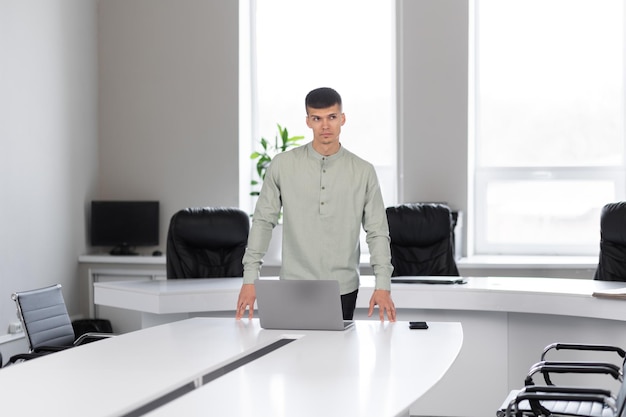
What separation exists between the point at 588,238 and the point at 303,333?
4.05 m

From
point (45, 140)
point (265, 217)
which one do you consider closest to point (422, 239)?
point (265, 217)

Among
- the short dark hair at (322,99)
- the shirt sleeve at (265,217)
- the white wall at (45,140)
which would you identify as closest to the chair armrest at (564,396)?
the shirt sleeve at (265,217)

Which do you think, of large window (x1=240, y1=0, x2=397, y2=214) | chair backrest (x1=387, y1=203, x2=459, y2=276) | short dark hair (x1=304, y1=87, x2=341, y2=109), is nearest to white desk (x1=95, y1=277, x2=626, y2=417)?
chair backrest (x1=387, y1=203, x2=459, y2=276)

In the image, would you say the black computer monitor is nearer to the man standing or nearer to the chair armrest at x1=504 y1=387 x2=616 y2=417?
the man standing

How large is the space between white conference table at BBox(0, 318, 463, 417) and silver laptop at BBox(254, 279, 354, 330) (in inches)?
1.7

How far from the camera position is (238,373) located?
8.30ft

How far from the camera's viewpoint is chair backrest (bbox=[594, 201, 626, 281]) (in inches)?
187

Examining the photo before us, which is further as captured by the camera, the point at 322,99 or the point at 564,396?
the point at 322,99

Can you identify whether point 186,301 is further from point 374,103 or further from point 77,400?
point 374,103

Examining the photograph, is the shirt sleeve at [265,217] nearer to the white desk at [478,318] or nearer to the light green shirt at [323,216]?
the light green shirt at [323,216]

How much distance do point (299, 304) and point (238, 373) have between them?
71cm

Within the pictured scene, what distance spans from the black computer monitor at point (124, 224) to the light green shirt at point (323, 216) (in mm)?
3445

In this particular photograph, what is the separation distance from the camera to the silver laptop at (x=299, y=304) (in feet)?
10.3

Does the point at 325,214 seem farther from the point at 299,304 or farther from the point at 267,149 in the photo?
the point at 267,149
